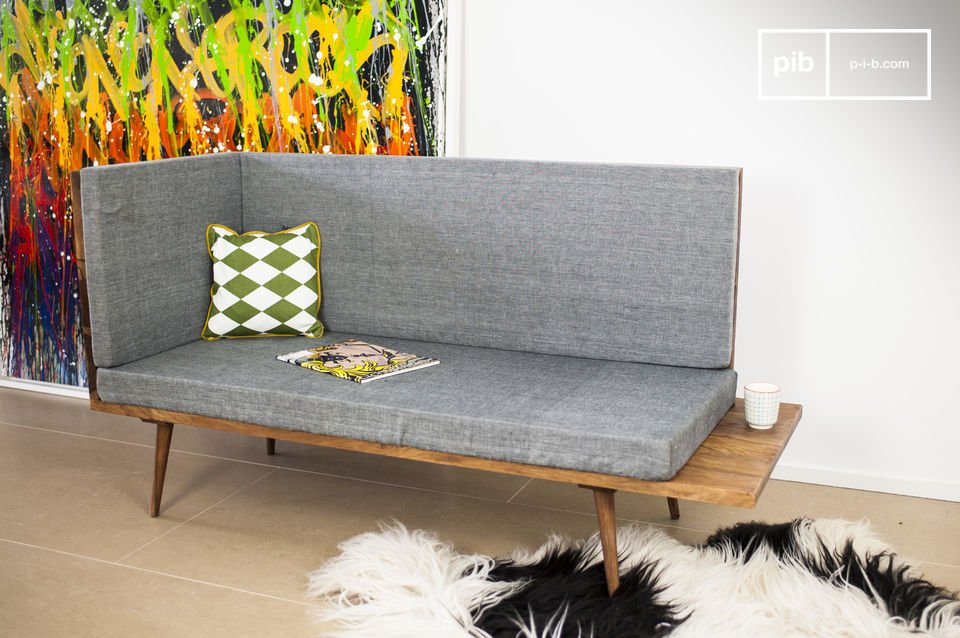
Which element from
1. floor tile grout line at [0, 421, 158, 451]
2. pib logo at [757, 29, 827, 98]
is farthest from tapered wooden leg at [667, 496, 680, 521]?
floor tile grout line at [0, 421, 158, 451]

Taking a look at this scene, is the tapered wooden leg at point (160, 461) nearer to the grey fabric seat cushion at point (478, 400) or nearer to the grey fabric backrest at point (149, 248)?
the grey fabric seat cushion at point (478, 400)

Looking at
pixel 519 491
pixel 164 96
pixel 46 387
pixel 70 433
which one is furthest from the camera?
pixel 46 387

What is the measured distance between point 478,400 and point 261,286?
0.91m

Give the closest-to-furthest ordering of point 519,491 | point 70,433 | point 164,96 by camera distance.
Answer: point 519,491, point 70,433, point 164,96

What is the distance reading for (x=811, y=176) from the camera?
2.99 m

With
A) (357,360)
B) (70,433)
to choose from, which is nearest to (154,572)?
(357,360)

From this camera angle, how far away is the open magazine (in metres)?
2.61

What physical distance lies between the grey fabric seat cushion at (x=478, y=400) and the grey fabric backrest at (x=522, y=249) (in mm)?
90

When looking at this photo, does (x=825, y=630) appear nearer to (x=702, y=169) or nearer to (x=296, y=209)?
(x=702, y=169)

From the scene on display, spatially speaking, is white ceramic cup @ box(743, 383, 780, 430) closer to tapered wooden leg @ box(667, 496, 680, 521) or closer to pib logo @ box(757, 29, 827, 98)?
tapered wooden leg @ box(667, 496, 680, 521)

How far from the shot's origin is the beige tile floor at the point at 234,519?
2.28 meters

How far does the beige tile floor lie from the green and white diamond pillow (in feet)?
1.64

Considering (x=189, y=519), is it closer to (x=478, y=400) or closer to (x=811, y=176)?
(x=478, y=400)

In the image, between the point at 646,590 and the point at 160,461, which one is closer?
the point at 646,590
